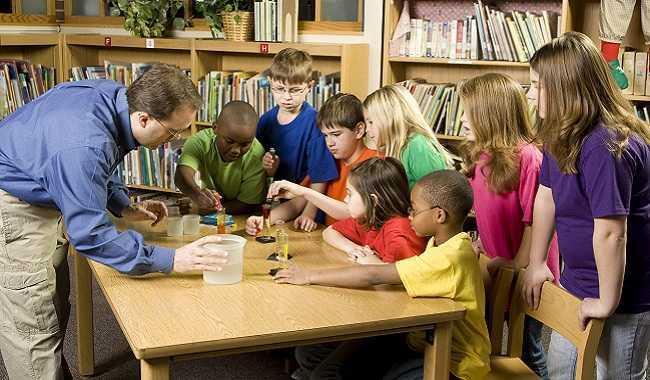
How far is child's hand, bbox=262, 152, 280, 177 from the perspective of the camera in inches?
131

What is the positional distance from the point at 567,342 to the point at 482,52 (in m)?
2.41

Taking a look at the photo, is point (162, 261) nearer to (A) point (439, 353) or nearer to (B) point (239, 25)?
(A) point (439, 353)

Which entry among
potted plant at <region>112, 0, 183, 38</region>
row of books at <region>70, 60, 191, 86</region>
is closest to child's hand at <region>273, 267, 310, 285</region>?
potted plant at <region>112, 0, 183, 38</region>

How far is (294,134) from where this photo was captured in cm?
337

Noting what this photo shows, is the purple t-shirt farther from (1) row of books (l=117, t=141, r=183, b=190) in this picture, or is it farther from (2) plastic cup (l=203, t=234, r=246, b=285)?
(1) row of books (l=117, t=141, r=183, b=190)

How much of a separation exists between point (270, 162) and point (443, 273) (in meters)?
1.28

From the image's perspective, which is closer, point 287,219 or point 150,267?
point 150,267

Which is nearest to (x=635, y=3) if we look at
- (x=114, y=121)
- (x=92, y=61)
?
(x=114, y=121)

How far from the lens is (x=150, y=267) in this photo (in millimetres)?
2293

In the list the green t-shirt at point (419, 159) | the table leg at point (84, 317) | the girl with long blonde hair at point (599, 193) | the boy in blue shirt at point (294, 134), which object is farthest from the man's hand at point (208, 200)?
the girl with long blonde hair at point (599, 193)

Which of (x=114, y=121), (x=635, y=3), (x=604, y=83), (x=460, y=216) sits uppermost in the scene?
(x=635, y=3)

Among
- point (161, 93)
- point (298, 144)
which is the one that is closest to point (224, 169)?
point (298, 144)

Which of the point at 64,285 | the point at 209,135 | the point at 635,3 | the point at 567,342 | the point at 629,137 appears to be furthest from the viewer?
the point at 635,3

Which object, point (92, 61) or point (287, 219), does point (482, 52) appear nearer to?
point (287, 219)
